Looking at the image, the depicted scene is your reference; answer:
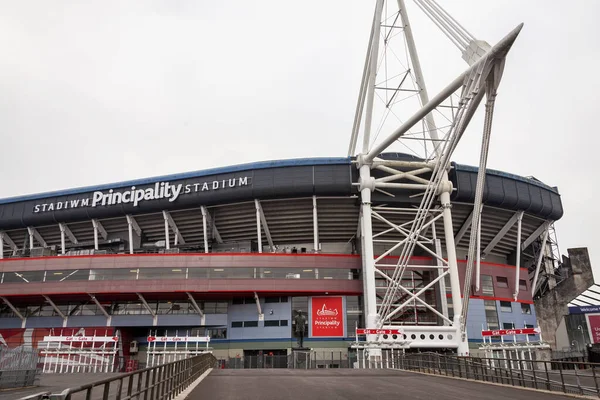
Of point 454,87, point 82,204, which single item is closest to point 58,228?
point 82,204

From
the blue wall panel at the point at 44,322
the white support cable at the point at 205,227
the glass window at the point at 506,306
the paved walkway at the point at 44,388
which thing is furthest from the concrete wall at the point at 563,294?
the blue wall panel at the point at 44,322

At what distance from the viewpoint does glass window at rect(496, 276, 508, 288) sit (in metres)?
50.9

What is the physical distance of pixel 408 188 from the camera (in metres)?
43.7

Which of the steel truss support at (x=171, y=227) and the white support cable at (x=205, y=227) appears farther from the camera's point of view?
the steel truss support at (x=171, y=227)

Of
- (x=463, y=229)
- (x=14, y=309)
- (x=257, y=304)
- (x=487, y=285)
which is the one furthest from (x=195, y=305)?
(x=487, y=285)

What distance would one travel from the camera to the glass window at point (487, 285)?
4967 centimetres

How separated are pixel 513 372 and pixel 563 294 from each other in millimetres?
47752

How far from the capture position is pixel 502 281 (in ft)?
168

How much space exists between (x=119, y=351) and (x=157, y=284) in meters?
9.03

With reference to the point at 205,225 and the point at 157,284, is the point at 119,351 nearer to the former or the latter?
the point at 157,284

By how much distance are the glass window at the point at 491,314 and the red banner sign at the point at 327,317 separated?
1591 centimetres

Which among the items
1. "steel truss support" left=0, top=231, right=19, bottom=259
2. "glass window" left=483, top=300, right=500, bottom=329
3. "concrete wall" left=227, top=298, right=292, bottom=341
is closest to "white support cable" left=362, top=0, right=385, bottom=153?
"concrete wall" left=227, top=298, right=292, bottom=341

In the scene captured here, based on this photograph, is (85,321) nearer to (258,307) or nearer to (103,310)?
(103,310)

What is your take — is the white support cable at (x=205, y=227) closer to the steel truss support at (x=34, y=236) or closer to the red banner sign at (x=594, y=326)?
the steel truss support at (x=34, y=236)
